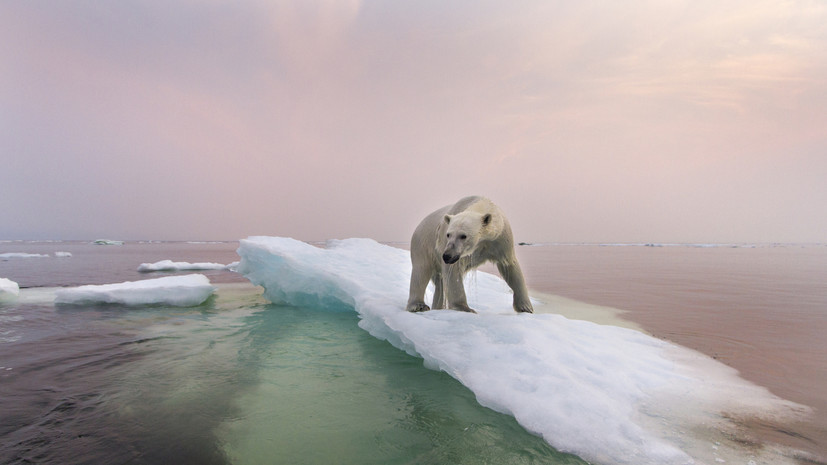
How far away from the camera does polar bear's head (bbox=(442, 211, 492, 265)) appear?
12.5ft

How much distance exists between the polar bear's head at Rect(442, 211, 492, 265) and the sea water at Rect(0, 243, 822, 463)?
134cm

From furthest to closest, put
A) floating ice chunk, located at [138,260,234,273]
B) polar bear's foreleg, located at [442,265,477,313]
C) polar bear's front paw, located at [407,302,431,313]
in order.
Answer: floating ice chunk, located at [138,260,234,273], polar bear's front paw, located at [407,302,431,313], polar bear's foreleg, located at [442,265,477,313]

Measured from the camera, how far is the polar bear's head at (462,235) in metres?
3.82

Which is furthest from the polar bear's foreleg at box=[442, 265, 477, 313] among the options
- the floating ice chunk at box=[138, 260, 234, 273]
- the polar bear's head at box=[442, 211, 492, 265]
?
the floating ice chunk at box=[138, 260, 234, 273]

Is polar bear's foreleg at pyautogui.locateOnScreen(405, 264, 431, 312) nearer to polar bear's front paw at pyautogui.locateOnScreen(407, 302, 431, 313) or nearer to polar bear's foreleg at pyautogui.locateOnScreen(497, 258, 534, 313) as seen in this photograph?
polar bear's front paw at pyautogui.locateOnScreen(407, 302, 431, 313)

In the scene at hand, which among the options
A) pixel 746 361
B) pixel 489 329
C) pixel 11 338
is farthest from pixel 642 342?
pixel 11 338

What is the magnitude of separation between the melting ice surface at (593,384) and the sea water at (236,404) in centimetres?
20

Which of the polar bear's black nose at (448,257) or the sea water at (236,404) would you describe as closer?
the sea water at (236,404)

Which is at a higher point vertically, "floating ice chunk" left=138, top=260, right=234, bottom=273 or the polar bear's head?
the polar bear's head

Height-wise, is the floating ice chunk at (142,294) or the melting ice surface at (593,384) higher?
the melting ice surface at (593,384)

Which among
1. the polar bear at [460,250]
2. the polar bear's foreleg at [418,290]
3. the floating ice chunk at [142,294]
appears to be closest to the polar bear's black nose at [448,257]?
the polar bear at [460,250]

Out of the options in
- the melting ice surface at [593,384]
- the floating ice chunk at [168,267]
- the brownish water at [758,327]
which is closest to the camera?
the melting ice surface at [593,384]

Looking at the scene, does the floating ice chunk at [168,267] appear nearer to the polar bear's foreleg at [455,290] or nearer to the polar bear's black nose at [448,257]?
the polar bear's foreleg at [455,290]

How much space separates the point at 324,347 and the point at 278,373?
1.15 m
